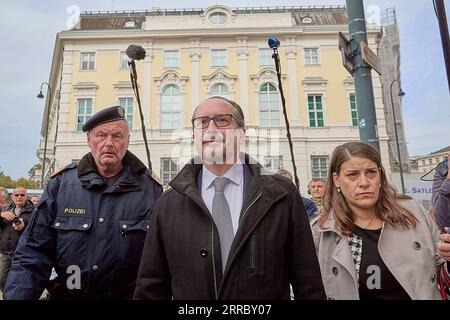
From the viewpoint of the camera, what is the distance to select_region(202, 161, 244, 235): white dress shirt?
1.58m

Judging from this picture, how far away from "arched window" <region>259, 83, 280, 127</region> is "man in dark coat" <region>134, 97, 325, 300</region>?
19.0 m

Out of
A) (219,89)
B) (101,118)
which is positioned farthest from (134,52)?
(219,89)

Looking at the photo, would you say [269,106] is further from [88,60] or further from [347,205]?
[347,205]

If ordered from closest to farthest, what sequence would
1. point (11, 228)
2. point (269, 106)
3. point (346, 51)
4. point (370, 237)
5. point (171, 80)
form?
point (370, 237) → point (346, 51) → point (11, 228) → point (269, 106) → point (171, 80)

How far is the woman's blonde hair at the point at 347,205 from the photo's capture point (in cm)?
179

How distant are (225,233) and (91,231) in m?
0.86

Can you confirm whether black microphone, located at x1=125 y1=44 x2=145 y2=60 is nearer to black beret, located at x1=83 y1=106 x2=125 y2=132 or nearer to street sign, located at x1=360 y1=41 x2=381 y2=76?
black beret, located at x1=83 y1=106 x2=125 y2=132

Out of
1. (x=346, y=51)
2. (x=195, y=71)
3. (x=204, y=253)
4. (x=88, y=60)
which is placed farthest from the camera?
(x=88, y=60)

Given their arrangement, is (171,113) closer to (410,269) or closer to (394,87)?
(394,87)

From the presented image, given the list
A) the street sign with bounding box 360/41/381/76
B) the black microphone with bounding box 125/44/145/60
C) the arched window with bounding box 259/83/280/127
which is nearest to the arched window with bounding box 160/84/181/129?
the arched window with bounding box 259/83/280/127

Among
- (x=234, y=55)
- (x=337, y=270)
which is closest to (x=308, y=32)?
(x=234, y=55)

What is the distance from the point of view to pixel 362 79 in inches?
131

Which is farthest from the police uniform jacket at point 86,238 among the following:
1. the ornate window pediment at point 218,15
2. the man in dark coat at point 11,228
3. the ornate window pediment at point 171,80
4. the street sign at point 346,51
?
the ornate window pediment at point 218,15

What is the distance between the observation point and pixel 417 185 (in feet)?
38.1
